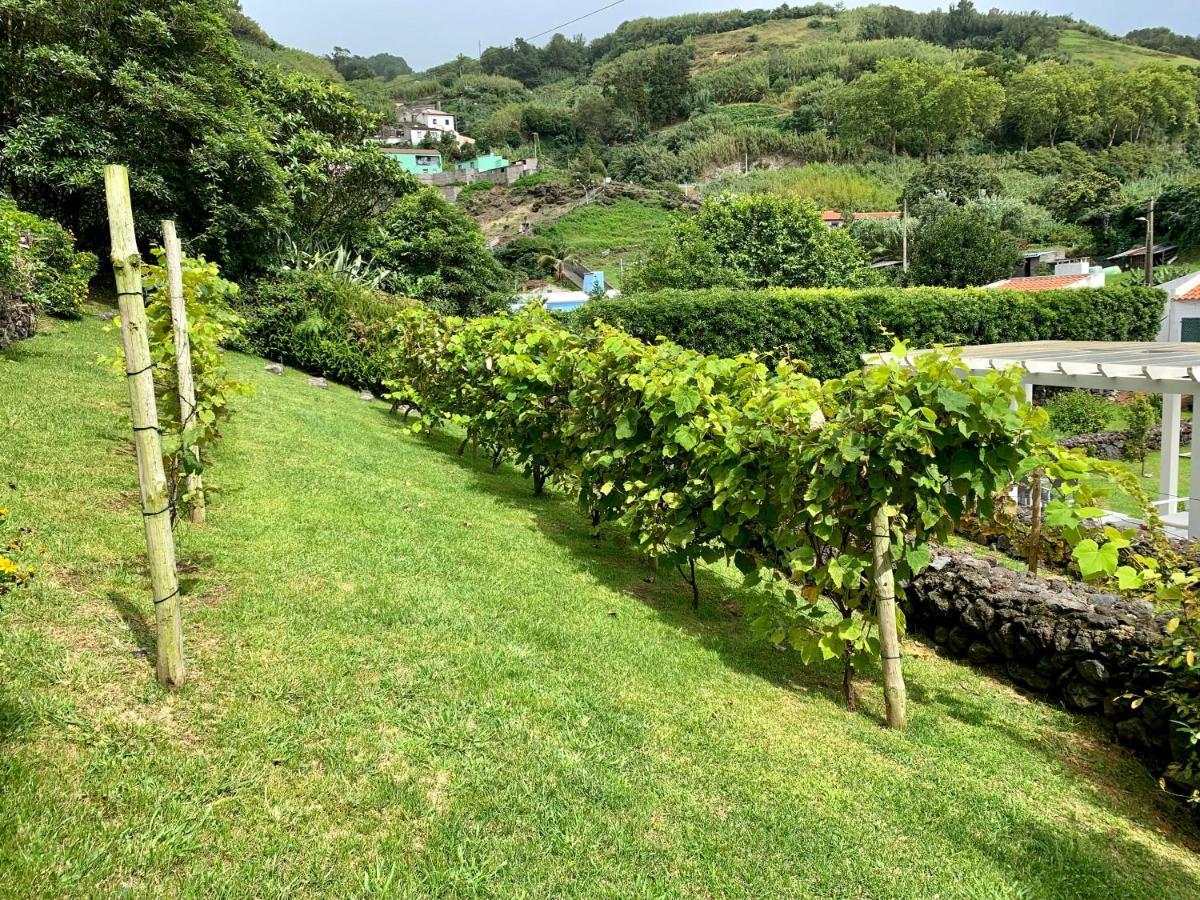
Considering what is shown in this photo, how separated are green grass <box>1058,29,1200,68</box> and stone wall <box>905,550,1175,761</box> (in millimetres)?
120074

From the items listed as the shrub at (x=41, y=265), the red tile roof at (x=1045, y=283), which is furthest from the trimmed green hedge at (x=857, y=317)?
the shrub at (x=41, y=265)

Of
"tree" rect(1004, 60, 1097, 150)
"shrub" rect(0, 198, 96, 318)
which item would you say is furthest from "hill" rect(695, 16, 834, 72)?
"shrub" rect(0, 198, 96, 318)

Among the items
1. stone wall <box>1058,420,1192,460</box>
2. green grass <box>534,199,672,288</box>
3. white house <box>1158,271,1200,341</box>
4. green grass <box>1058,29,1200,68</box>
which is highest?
green grass <box>1058,29,1200,68</box>

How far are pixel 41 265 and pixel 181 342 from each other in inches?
294

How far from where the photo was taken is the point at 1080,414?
1691 centimetres

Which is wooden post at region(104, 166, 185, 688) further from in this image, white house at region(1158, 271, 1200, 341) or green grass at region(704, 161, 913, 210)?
green grass at region(704, 161, 913, 210)

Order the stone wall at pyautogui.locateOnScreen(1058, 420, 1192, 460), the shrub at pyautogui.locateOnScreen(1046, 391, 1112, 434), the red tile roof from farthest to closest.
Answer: the red tile roof < the shrub at pyautogui.locateOnScreen(1046, 391, 1112, 434) < the stone wall at pyautogui.locateOnScreen(1058, 420, 1192, 460)

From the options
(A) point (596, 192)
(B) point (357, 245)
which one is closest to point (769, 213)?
(B) point (357, 245)

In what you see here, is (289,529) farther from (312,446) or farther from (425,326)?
(425,326)

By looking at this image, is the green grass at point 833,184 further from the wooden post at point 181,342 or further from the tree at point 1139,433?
the wooden post at point 181,342

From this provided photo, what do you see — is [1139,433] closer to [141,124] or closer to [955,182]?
[141,124]

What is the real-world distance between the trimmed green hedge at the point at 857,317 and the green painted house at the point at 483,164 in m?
57.4

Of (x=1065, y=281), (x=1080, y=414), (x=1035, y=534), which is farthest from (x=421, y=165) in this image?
(x=1035, y=534)

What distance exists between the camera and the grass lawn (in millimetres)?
2281
